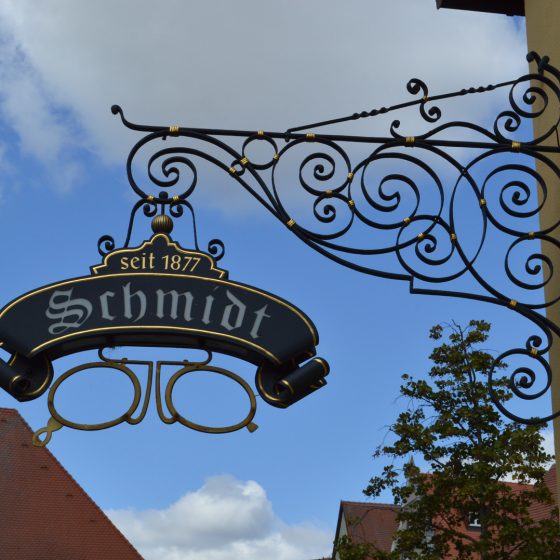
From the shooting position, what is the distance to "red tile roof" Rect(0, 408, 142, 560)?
25844 mm

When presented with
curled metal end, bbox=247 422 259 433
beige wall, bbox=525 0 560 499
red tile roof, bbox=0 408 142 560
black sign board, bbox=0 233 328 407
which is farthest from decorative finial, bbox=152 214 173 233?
red tile roof, bbox=0 408 142 560

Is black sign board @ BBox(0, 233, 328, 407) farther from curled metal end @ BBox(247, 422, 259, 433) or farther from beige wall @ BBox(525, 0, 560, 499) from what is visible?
beige wall @ BBox(525, 0, 560, 499)

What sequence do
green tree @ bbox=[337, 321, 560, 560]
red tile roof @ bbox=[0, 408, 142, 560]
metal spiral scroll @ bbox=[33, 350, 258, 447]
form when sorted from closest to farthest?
metal spiral scroll @ bbox=[33, 350, 258, 447] → green tree @ bbox=[337, 321, 560, 560] → red tile roof @ bbox=[0, 408, 142, 560]

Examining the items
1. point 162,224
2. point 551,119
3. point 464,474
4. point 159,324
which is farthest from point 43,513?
point 159,324

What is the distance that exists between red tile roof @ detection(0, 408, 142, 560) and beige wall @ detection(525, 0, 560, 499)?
20.8 metres

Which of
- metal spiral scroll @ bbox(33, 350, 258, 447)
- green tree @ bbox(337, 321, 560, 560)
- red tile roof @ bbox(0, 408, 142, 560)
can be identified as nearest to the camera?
metal spiral scroll @ bbox(33, 350, 258, 447)

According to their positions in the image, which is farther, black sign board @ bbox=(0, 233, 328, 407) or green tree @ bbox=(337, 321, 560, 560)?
green tree @ bbox=(337, 321, 560, 560)

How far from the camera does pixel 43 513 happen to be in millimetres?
26609

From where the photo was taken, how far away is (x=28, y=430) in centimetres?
→ 2869

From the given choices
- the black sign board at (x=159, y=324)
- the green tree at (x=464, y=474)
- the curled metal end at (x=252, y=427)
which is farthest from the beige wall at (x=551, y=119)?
the green tree at (x=464, y=474)

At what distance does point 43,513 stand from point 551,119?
2211cm

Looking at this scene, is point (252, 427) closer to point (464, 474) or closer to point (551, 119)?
point (551, 119)

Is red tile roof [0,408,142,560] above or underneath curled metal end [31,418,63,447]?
above

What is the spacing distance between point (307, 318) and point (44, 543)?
22305 millimetres
